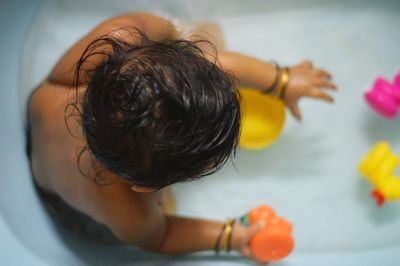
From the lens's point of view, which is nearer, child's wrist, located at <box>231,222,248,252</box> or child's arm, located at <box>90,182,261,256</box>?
child's arm, located at <box>90,182,261,256</box>

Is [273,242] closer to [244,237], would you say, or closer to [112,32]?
[244,237]

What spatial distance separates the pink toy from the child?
4.3 inches

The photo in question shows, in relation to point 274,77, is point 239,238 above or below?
below

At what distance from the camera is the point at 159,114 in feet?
1.68

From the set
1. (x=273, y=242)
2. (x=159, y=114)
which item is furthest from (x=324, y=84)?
(x=159, y=114)

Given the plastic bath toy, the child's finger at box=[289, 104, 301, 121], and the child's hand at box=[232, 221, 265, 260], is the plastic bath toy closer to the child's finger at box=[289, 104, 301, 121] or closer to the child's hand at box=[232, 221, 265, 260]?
the child's hand at box=[232, 221, 265, 260]

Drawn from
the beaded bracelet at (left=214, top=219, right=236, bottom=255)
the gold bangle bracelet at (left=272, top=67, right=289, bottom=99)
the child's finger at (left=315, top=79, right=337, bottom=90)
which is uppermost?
the child's finger at (left=315, top=79, right=337, bottom=90)

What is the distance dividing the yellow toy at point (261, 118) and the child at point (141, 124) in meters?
0.03

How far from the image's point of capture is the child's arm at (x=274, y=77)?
34.7 inches

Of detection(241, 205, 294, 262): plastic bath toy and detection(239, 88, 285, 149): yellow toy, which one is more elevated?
detection(239, 88, 285, 149): yellow toy

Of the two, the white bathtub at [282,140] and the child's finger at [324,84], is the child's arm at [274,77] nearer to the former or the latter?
the child's finger at [324,84]

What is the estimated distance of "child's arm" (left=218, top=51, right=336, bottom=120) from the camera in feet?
2.89

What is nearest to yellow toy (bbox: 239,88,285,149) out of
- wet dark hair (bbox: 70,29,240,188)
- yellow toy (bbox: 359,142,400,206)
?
yellow toy (bbox: 359,142,400,206)

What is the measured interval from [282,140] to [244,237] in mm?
315
